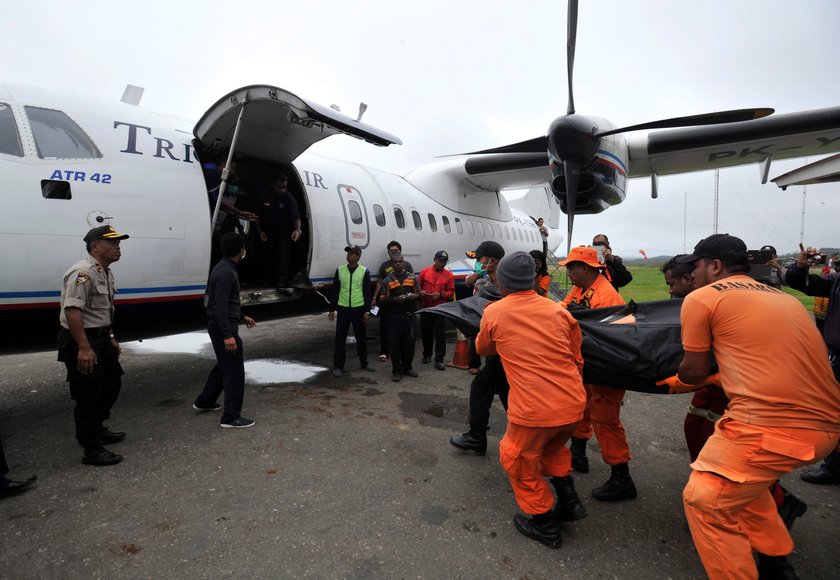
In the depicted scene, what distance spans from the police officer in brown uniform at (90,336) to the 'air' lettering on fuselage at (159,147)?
1.32 meters

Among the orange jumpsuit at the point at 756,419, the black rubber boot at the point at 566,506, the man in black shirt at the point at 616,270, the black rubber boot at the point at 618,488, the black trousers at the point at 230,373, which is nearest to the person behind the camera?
the orange jumpsuit at the point at 756,419

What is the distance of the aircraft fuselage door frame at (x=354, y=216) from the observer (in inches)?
272

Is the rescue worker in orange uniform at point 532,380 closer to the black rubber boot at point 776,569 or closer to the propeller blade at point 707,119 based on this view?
the black rubber boot at point 776,569

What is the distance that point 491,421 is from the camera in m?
4.61

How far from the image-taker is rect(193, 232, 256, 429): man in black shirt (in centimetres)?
410

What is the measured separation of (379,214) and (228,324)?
416 cm

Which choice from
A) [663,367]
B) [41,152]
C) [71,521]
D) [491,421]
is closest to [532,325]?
[663,367]

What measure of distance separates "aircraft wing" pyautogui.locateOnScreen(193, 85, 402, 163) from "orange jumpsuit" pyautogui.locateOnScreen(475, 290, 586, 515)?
11.2 ft

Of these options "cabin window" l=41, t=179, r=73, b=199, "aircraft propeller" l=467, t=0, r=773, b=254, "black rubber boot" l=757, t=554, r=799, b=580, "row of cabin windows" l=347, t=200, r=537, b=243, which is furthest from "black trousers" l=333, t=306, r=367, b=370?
"black rubber boot" l=757, t=554, r=799, b=580

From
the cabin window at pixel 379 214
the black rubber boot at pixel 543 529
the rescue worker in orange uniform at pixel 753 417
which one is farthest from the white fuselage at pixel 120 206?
the rescue worker in orange uniform at pixel 753 417

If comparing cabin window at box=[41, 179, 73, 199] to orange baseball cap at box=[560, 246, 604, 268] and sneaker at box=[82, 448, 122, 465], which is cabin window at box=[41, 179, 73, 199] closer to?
sneaker at box=[82, 448, 122, 465]

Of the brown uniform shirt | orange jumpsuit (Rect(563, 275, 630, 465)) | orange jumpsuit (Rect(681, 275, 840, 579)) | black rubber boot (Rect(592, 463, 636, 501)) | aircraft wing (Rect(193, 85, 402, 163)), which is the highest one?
aircraft wing (Rect(193, 85, 402, 163))

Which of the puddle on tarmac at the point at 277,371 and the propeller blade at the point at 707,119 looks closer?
the puddle on tarmac at the point at 277,371

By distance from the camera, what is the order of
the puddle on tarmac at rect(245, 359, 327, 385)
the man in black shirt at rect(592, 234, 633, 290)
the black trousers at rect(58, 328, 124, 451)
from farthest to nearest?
the puddle on tarmac at rect(245, 359, 327, 385) → the man in black shirt at rect(592, 234, 633, 290) → the black trousers at rect(58, 328, 124, 451)
